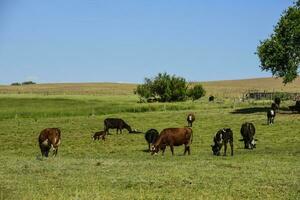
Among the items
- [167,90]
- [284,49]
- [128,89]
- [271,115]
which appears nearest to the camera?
[271,115]

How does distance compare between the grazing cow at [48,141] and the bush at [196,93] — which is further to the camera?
the bush at [196,93]

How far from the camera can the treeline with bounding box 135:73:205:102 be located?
351 ft

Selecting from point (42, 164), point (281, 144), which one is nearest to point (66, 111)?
point (281, 144)

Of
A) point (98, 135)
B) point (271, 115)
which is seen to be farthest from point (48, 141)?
point (271, 115)

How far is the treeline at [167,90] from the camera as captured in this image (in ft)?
351

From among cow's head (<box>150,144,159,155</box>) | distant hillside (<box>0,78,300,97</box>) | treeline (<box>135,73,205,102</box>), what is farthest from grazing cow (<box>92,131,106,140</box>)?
distant hillside (<box>0,78,300,97</box>)

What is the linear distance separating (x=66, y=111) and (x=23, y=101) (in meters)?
30.4

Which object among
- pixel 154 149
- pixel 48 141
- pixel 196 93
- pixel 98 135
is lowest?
pixel 98 135

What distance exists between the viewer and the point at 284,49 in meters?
61.6

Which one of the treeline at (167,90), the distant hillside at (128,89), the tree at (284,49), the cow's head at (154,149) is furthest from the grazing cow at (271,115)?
the distant hillside at (128,89)

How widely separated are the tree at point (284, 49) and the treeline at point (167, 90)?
43875 mm

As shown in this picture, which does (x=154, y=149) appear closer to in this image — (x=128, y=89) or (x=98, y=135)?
(x=98, y=135)

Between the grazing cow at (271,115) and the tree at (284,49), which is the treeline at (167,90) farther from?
the grazing cow at (271,115)

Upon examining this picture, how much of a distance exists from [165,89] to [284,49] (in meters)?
47.7
